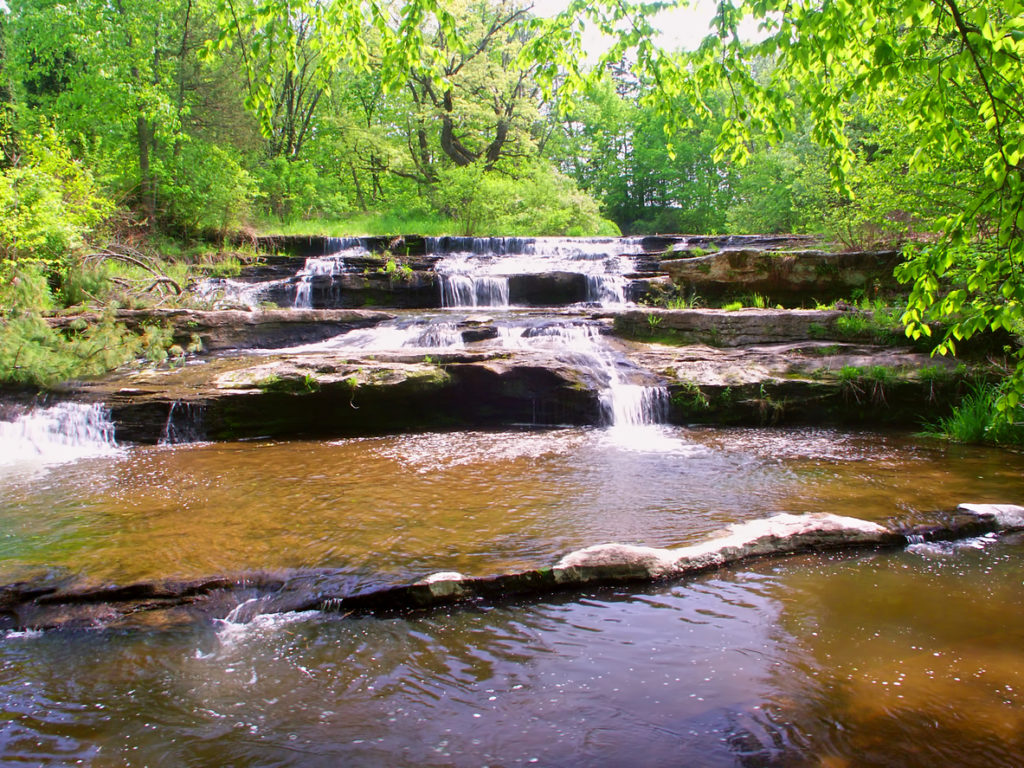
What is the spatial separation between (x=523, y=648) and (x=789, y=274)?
10224mm

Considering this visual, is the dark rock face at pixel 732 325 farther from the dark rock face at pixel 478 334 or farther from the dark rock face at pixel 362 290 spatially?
the dark rock face at pixel 362 290

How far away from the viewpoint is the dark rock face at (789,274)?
1087 centimetres

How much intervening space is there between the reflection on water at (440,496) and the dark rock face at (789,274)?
176 inches

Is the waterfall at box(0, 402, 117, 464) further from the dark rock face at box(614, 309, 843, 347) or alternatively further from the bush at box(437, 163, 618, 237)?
the bush at box(437, 163, 618, 237)

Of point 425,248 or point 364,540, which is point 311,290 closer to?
point 425,248

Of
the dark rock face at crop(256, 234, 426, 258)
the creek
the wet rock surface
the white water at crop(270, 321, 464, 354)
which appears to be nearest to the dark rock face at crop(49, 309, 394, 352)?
the white water at crop(270, 321, 464, 354)

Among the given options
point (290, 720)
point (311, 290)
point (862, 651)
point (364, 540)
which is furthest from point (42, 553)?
point (311, 290)

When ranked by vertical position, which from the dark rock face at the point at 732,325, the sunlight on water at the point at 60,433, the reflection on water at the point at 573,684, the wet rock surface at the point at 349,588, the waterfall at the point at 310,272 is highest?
the waterfall at the point at 310,272

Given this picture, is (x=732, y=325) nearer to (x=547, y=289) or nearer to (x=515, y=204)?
(x=547, y=289)

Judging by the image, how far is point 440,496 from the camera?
211 inches

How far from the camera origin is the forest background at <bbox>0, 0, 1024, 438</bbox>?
311 cm

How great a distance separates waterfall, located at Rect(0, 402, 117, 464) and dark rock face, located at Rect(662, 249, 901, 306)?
9.89 m

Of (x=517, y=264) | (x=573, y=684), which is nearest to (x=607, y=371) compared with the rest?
(x=573, y=684)

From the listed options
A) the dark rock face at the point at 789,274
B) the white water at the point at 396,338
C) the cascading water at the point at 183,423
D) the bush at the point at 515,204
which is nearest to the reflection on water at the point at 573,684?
the cascading water at the point at 183,423
